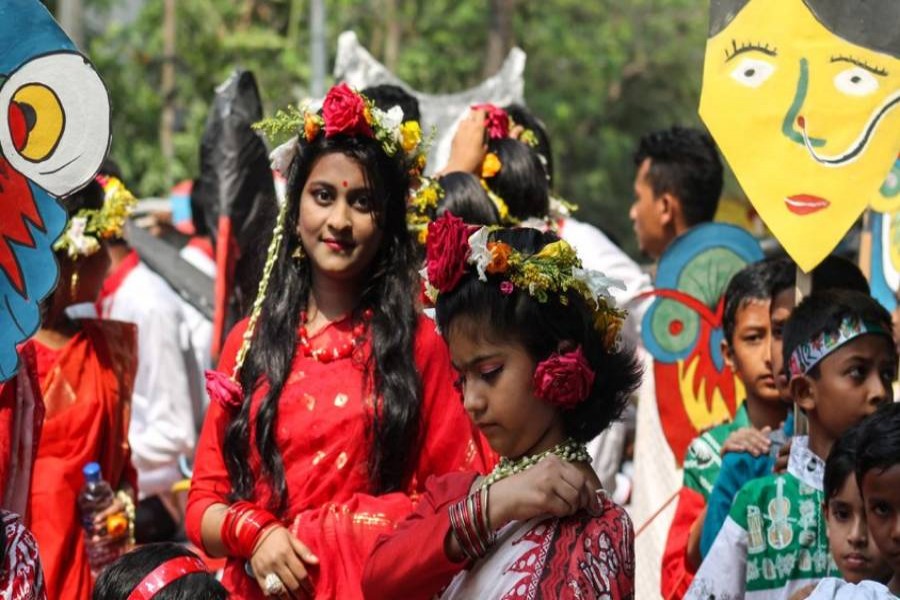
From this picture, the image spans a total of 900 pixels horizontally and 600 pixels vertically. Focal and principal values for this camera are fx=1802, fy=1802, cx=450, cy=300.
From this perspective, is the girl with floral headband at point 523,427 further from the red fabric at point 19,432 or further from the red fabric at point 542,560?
the red fabric at point 19,432

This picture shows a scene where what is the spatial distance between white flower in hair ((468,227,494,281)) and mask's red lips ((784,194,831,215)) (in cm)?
141

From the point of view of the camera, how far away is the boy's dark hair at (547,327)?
3559 mm

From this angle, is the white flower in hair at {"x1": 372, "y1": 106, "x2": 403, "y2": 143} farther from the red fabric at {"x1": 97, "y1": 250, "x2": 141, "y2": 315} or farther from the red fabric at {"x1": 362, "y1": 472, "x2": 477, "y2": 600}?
the red fabric at {"x1": 97, "y1": 250, "x2": 141, "y2": 315}

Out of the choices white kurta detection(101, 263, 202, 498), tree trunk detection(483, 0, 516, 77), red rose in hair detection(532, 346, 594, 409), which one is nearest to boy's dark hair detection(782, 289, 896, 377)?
red rose in hair detection(532, 346, 594, 409)

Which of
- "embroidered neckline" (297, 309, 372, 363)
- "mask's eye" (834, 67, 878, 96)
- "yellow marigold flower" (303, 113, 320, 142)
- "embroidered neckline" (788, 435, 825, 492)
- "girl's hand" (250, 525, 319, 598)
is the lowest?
"girl's hand" (250, 525, 319, 598)

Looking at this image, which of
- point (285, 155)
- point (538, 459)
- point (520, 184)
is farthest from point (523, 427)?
point (520, 184)

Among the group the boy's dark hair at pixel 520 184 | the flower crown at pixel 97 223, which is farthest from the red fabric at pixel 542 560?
the boy's dark hair at pixel 520 184

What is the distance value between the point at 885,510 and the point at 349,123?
63.8 inches

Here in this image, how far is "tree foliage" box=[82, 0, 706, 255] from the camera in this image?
782 inches

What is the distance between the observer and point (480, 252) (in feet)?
11.7

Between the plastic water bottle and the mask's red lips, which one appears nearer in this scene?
the mask's red lips

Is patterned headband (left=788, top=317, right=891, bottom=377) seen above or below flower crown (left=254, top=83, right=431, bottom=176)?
below

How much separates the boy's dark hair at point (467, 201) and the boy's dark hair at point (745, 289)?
0.75 m

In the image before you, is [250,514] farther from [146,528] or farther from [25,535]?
[146,528]
